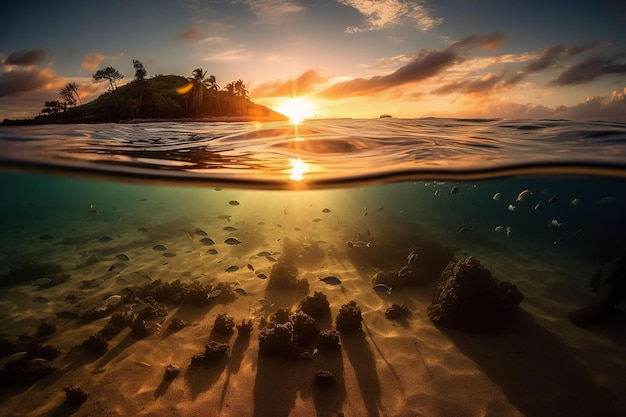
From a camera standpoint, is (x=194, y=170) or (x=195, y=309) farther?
(x=195, y=309)

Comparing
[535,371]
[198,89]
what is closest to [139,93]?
[198,89]

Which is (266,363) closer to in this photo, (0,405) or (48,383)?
(48,383)

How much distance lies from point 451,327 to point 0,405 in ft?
49.4

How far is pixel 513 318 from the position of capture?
12.7 metres

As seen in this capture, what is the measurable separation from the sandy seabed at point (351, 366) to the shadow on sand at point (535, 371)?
0.04 metres

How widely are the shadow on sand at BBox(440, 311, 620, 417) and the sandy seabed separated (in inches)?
1.5

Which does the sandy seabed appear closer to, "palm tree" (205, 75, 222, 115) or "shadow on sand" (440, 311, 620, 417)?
"shadow on sand" (440, 311, 620, 417)

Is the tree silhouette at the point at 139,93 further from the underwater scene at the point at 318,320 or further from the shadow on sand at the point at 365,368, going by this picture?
the shadow on sand at the point at 365,368

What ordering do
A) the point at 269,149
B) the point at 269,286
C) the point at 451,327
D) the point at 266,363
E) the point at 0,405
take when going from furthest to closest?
1. the point at 269,286
2. the point at 451,327
3. the point at 269,149
4. the point at 266,363
5. the point at 0,405

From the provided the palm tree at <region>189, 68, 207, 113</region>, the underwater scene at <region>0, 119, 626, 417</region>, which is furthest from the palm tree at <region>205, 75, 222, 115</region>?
the underwater scene at <region>0, 119, 626, 417</region>

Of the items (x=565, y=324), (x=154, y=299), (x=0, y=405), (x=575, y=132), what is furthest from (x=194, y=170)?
(x=565, y=324)

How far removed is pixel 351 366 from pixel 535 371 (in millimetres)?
→ 5877

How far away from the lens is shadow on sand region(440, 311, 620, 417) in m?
8.45

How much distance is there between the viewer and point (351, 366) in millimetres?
10070
